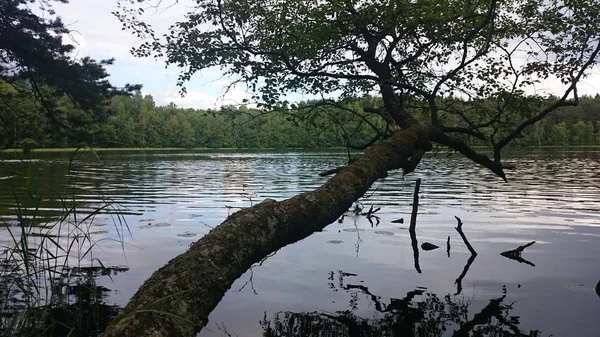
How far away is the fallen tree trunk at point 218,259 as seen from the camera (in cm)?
266

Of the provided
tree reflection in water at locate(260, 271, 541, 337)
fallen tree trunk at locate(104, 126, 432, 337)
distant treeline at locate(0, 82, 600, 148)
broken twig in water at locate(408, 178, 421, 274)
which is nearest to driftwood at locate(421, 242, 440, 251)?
broken twig in water at locate(408, 178, 421, 274)

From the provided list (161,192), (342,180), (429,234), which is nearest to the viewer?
(342,180)

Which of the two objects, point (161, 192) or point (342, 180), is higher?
point (342, 180)

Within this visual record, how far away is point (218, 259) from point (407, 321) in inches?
214

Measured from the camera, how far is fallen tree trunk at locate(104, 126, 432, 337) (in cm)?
266

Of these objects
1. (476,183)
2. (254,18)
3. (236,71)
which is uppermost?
(254,18)

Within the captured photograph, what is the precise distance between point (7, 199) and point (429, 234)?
64.9ft

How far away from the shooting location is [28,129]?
455 inches

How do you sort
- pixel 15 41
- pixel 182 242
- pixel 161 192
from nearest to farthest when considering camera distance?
pixel 15 41
pixel 182 242
pixel 161 192

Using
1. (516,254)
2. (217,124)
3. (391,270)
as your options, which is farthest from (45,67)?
(516,254)

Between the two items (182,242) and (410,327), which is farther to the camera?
(182,242)

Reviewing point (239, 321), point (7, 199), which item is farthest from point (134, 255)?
point (7, 199)

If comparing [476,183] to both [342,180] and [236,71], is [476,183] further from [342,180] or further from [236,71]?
[342,180]

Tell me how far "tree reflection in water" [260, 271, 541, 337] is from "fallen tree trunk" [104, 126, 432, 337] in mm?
2875
